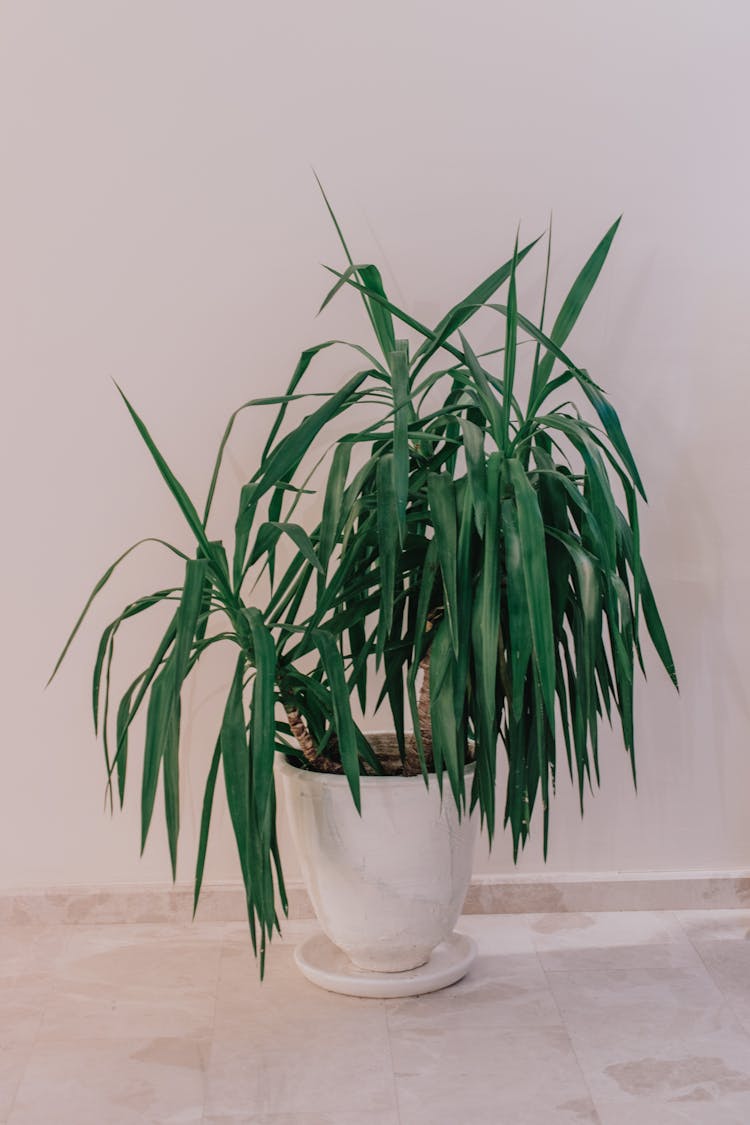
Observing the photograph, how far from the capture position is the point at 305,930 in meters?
2.42

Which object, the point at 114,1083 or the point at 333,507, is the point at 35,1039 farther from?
the point at 333,507

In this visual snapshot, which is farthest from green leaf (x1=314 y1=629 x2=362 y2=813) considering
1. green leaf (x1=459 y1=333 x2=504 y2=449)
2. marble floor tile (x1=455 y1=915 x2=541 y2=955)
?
marble floor tile (x1=455 y1=915 x2=541 y2=955)

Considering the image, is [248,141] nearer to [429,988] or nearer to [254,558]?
[254,558]

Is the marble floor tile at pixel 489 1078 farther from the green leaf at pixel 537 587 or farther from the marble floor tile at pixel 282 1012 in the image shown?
the green leaf at pixel 537 587

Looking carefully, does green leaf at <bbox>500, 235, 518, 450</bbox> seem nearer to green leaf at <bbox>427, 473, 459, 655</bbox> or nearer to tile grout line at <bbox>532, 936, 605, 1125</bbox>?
green leaf at <bbox>427, 473, 459, 655</bbox>

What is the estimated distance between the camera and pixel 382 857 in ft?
6.65

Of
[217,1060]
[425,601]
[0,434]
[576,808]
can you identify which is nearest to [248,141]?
[0,434]

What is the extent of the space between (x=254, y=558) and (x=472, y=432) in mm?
410

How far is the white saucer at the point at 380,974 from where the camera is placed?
211 centimetres

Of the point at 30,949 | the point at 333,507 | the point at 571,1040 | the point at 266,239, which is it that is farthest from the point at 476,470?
the point at 30,949

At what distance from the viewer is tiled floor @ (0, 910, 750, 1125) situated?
1792 mm

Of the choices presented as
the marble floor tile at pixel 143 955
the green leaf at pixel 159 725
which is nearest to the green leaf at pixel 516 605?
the green leaf at pixel 159 725

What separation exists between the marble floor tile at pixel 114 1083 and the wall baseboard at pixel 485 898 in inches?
18.1

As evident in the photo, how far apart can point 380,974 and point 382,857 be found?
0.83ft
